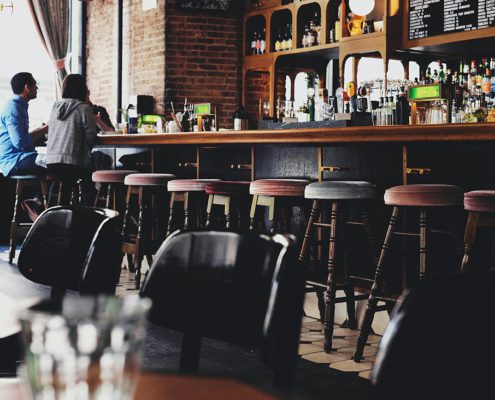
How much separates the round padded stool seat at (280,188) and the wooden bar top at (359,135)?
24cm

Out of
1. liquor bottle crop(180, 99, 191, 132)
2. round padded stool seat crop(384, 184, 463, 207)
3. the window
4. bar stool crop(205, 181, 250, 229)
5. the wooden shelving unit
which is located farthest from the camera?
the window

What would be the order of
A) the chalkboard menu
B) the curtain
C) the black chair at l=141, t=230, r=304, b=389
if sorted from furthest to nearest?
the curtain → the chalkboard menu → the black chair at l=141, t=230, r=304, b=389

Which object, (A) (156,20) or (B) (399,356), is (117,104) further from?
(B) (399,356)

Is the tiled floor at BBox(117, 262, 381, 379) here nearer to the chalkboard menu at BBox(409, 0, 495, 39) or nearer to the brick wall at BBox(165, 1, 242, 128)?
the chalkboard menu at BBox(409, 0, 495, 39)

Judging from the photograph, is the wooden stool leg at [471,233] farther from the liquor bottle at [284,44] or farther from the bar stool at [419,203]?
the liquor bottle at [284,44]

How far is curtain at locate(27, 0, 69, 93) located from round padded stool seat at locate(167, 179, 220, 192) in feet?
16.5

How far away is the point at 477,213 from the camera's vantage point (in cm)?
331

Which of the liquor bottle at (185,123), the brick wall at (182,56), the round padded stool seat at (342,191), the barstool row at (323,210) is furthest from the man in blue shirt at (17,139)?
the round padded stool seat at (342,191)

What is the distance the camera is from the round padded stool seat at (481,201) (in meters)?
3.23

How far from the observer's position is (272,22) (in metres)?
8.27

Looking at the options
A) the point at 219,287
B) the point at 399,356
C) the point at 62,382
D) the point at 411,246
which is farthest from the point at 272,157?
the point at 62,382

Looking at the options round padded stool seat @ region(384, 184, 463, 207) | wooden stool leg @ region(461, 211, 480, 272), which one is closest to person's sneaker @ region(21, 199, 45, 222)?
round padded stool seat @ region(384, 184, 463, 207)

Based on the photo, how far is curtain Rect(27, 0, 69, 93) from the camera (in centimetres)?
966

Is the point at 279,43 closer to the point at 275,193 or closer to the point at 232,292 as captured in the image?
the point at 275,193
